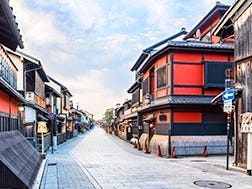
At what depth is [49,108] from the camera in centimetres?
2962

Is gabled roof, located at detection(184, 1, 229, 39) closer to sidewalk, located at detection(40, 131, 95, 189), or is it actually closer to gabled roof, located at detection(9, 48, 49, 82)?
gabled roof, located at detection(9, 48, 49, 82)

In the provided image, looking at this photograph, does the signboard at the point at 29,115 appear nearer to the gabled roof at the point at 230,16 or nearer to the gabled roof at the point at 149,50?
the gabled roof at the point at 149,50

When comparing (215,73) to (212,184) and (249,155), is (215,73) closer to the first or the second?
(249,155)

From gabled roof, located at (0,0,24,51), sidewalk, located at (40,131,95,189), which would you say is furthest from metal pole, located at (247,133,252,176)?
gabled roof, located at (0,0,24,51)

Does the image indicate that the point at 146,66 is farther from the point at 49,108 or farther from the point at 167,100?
the point at 49,108

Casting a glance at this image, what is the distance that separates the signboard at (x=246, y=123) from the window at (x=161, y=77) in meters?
8.21

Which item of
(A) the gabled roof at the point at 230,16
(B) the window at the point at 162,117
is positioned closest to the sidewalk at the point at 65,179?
(B) the window at the point at 162,117

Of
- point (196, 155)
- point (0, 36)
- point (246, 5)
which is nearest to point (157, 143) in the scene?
point (196, 155)

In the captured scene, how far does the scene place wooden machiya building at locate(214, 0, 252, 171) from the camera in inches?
Answer: 450


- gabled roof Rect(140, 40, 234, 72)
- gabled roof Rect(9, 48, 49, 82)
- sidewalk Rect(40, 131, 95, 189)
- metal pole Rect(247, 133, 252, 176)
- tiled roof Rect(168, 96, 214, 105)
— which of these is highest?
gabled roof Rect(140, 40, 234, 72)

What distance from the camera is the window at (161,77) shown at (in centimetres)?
1894

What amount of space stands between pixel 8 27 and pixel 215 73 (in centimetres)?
1494

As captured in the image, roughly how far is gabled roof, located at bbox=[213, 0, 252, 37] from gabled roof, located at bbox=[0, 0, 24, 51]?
33.1ft

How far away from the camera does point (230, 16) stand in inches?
514
